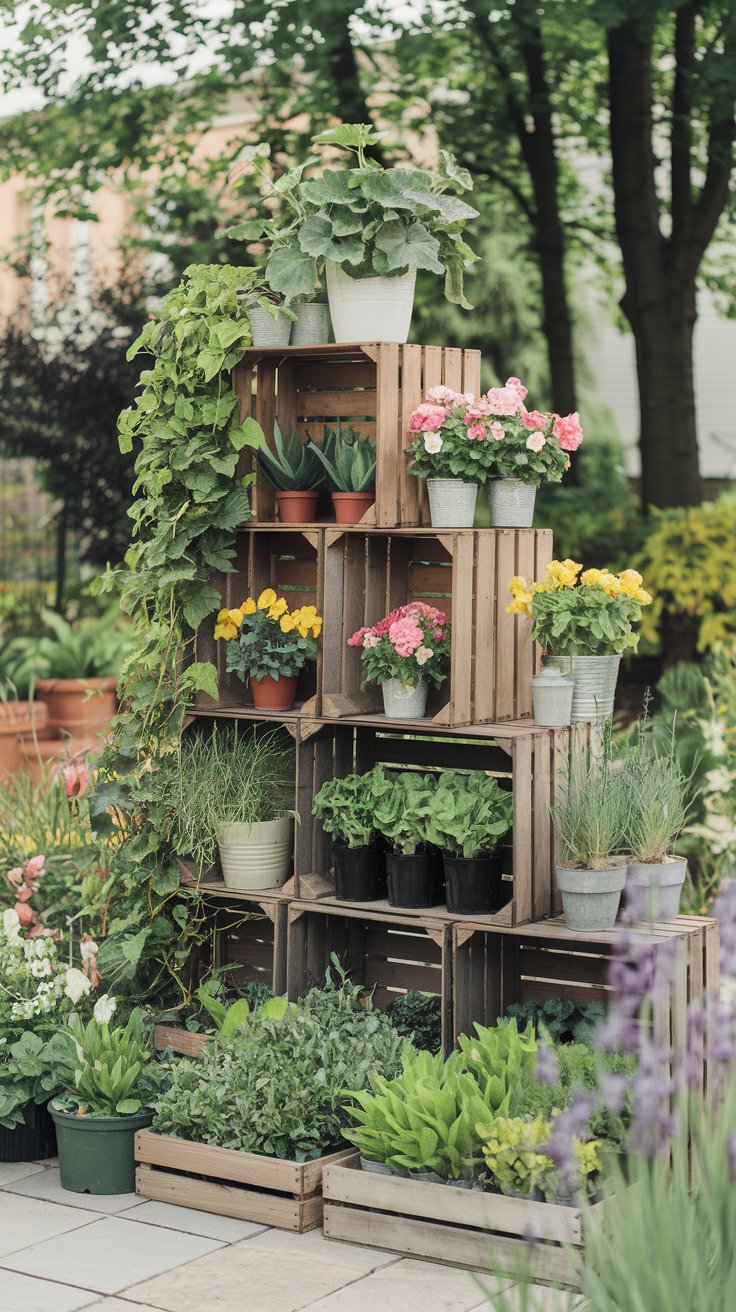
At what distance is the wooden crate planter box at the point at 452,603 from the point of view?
4297mm

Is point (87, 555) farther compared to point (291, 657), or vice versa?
point (87, 555)

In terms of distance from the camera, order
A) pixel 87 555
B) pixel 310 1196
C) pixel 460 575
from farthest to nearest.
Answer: pixel 87 555, pixel 460 575, pixel 310 1196

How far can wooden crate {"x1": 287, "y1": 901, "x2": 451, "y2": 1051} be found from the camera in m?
4.67

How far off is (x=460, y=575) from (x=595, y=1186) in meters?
1.56

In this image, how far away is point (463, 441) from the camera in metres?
4.33

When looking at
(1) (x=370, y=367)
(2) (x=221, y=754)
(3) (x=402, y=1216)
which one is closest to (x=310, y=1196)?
(3) (x=402, y=1216)

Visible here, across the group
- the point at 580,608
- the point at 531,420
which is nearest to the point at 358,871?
the point at 580,608

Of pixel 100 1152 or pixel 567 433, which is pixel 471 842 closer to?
pixel 567 433

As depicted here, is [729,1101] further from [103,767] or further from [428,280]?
[428,280]

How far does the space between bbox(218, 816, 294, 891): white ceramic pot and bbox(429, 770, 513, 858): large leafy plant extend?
1.88 ft

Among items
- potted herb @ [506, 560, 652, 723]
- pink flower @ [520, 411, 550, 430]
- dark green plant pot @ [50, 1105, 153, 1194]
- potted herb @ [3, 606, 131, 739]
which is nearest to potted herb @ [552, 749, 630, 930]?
potted herb @ [506, 560, 652, 723]

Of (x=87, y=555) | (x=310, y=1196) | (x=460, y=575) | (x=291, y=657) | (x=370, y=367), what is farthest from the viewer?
(x=87, y=555)

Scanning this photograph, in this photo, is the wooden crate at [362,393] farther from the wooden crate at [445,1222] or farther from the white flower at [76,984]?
the wooden crate at [445,1222]

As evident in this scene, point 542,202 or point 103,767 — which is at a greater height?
point 542,202
